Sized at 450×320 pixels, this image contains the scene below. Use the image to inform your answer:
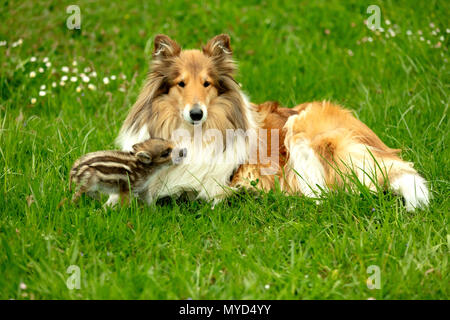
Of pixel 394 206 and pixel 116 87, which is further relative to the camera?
pixel 116 87

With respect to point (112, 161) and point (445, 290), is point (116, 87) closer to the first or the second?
point (112, 161)

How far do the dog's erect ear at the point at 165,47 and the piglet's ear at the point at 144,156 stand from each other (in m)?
0.87

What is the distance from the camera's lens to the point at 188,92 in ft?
12.6

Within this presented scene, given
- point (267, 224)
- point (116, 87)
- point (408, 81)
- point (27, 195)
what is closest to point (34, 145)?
point (27, 195)

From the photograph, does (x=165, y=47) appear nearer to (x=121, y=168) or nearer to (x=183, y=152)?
(x=183, y=152)

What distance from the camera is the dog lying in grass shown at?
12.0ft

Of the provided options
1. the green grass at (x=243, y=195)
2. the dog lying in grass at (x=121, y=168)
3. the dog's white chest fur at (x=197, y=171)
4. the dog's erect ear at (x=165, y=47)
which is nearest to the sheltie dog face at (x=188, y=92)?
the dog's erect ear at (x=165, y=47)

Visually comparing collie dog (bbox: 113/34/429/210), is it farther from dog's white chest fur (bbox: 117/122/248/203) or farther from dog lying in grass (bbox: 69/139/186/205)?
dog lying in grass (bbox: 69/139/186/205)

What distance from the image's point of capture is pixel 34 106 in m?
5.75

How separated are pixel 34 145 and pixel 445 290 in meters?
3.69

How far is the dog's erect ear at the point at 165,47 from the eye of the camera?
13.0ft

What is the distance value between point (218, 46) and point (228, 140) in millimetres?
793

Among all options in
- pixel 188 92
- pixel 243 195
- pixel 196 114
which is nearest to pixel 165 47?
pixel 188 92

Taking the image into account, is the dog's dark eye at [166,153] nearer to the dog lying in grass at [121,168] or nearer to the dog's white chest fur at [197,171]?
the dog lying in grass at [121,168]
